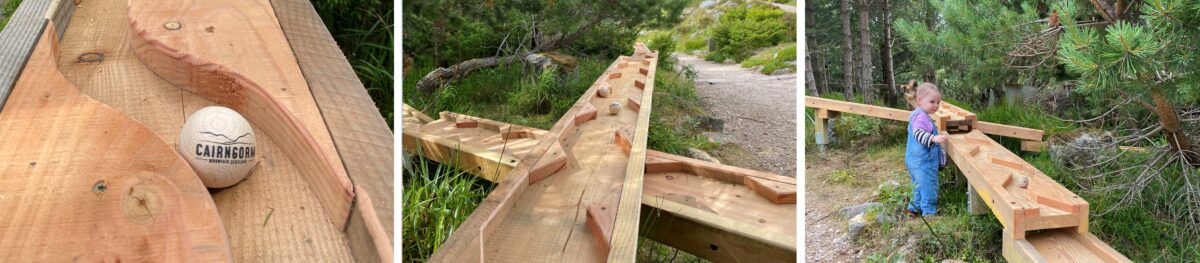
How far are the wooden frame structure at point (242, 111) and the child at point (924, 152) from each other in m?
1.04

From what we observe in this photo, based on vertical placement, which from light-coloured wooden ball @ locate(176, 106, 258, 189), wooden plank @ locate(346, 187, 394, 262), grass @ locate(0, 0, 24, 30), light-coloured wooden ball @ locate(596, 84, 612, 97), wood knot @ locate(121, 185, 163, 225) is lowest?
light-coloured wooden ball @ locate(596, 84, 612, 97)

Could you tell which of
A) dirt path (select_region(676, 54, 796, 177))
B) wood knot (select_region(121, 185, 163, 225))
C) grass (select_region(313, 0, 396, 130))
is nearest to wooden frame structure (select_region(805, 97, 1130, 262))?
dirt path (select_region(676, 54, 796, 177))

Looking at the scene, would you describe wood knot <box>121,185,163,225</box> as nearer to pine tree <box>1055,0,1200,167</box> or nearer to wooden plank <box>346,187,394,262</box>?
wooden plank <box>346,187,394,262</box>

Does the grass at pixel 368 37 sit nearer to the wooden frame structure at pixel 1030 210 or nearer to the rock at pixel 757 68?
the rock at pixel 757 68

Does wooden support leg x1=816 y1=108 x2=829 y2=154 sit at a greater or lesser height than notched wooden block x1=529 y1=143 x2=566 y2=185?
lesser

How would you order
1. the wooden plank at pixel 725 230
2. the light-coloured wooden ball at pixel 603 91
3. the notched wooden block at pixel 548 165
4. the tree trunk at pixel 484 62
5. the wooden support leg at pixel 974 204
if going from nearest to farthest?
the wooden plank at pixel 725 230 < the notched wooden block at pixel 548 165 < the tree trunk at pixel 484 62 < the light-coloured wooden ball at pixel 603 91 < the wooden support leg at pixel 974 204

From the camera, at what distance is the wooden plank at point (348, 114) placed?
1.42ft

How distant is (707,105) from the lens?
123 cm

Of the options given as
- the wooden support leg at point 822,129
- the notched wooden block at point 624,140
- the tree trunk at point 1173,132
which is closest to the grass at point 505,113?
the notched wooden block at point 624,140

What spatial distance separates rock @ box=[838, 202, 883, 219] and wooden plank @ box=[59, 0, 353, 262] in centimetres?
121

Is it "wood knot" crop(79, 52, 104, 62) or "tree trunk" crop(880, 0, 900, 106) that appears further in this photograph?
"tree trunk" crop(880, 0, 900, 106)

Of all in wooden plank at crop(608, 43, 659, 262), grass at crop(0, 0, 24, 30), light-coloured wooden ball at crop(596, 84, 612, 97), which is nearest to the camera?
wooden plank at crop(608, 43, 659, 262)

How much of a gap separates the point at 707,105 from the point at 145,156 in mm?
919

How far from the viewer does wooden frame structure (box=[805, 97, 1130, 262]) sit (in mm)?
1147
